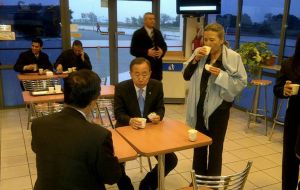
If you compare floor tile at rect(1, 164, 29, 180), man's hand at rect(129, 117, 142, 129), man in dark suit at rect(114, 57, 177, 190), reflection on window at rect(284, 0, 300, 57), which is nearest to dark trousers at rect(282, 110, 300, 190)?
man in dark suit at rect(114, 57, 177, 190)

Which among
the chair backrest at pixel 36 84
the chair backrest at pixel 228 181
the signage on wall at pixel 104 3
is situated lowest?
the chair backrest at pixel 228 181

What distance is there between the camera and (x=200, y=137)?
6.80 feet

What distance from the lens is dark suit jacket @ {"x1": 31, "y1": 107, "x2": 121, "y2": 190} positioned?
134 cm

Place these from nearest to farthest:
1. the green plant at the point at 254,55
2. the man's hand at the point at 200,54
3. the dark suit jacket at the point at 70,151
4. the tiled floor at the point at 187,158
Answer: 1. the dark suit jacket at the point at 70,151
2. the man's hand at the point at 200,54
3. the tiled floor at the point at 187,158
4. the green plant at the point at 254,55

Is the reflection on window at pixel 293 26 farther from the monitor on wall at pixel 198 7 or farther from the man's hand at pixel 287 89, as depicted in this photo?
the man's hand at pixel 287 89

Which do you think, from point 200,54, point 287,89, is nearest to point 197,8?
point 200,54

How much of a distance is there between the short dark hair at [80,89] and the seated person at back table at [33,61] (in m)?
3.55

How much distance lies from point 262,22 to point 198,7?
1.22 meters

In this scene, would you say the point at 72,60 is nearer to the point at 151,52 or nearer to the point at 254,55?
the point at 151,52

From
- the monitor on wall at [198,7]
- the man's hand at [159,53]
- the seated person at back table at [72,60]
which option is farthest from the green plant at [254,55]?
the seated person at back table at [72,60]

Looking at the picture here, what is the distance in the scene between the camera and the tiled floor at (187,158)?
3002mm

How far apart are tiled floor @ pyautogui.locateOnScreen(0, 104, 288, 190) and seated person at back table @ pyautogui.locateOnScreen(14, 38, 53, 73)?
2.79ft

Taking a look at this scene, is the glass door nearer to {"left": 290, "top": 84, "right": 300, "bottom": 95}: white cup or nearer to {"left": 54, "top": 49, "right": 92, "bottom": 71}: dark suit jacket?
{"left": 54, "top": 49, "right": 92, "bottom": 71}: dark suit jacket

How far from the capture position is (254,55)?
446 cm
